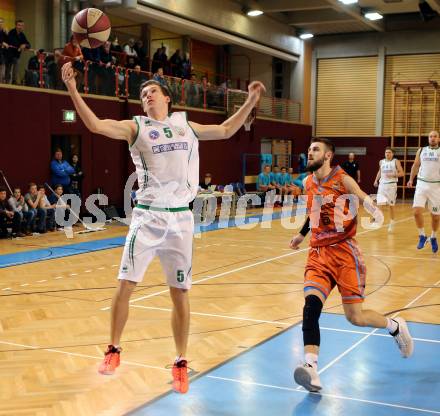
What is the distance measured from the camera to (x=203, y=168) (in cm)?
2234

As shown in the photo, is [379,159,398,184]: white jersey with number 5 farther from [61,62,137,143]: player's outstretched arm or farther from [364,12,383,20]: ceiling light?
[61,62,137,143]: player's outstretched arm

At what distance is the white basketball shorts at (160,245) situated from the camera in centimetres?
456

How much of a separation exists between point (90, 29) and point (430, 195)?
796 centimetres

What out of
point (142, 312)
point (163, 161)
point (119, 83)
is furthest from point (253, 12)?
point (163, 161)

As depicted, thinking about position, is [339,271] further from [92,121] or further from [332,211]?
[92,121]

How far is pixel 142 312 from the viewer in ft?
24.3

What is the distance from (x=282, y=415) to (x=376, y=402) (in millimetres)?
742

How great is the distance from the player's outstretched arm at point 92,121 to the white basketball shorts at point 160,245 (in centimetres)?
57

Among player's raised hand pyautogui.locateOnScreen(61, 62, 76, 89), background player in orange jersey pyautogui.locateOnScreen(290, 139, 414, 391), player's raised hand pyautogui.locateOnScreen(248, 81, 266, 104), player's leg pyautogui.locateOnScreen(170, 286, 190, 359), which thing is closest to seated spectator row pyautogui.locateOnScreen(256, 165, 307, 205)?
background player in orange jersey pyautogui.locateOnScreen(290, 139, 414, 391)

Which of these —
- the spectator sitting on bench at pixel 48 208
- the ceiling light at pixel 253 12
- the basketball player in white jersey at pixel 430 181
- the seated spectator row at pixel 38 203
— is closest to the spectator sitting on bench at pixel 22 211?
the seated spectator row at pixel 38 203

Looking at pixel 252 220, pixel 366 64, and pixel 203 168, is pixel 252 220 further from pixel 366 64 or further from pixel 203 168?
pixel 366 64

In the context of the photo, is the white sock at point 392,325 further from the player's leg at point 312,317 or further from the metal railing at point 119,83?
the metal railing at point 119,83

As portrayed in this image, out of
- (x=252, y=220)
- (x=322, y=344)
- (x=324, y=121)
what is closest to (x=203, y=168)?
(x=252, y=220)

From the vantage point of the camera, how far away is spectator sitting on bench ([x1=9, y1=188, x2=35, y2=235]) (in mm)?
14164
